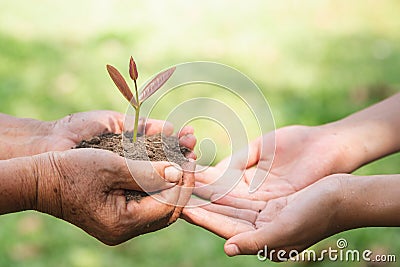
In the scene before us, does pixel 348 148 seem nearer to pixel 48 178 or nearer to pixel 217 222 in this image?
pixel 217 222

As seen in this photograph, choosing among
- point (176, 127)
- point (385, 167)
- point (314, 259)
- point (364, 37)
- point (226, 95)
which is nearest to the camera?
point (176, 127)

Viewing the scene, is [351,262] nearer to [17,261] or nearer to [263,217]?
[263,217]

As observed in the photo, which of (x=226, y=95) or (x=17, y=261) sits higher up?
(x=226, y=95)

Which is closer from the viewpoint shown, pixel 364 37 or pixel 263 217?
pixel 263 217

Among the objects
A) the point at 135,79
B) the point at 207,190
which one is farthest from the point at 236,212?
the point at 135,79

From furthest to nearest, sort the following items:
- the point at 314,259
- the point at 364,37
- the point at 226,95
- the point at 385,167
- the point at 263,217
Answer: the point at 364,37 < the point at 226,95 < the point at 385,167 < the point at 314,259 < the point at 263,217

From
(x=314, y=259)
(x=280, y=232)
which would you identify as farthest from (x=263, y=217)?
(x=314, y=259)

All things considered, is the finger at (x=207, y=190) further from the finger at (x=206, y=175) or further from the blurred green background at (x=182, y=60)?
the blurred green background at (x=182, y=60)

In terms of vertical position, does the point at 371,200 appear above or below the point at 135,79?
below
